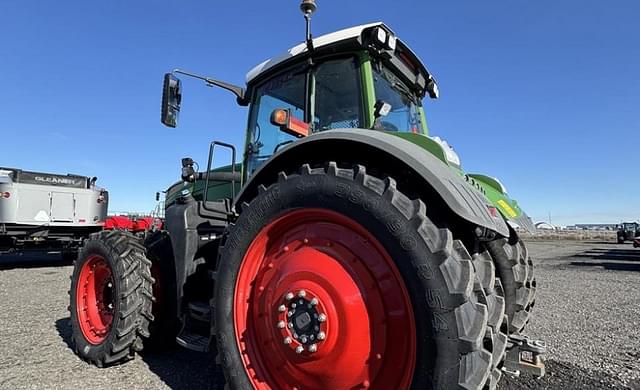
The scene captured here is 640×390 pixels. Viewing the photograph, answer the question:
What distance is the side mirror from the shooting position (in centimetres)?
339

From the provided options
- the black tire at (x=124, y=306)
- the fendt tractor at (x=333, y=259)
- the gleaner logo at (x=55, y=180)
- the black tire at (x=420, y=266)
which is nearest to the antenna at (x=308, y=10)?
the fendt tractor at (x=333, y=259)

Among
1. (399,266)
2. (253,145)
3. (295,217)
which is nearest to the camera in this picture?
(399,266)

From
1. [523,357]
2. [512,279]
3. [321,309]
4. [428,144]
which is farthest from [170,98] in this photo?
[523,357]

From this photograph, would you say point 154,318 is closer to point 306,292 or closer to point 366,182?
point 306,292

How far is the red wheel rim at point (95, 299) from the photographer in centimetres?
347

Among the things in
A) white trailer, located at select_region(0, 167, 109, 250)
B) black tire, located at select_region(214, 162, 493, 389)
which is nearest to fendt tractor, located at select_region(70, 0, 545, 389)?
black tire, located at select_region(214, 162, 493, 389)

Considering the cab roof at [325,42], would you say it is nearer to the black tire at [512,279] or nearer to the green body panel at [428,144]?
the green body panel at [428,144]

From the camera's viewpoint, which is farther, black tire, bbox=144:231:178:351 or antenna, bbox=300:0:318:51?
black tire, bbox=144:231:178:351

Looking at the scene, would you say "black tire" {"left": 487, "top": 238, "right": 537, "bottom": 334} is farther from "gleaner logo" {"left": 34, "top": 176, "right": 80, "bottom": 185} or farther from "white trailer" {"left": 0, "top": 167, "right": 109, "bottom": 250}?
"gleaner logo" {"left": 34, "top": 176, "right": 80, "bottom": 185}

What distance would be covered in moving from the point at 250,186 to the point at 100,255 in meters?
1.80

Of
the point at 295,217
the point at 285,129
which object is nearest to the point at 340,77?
the point at 285,129

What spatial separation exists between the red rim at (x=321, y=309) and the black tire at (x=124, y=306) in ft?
4.07

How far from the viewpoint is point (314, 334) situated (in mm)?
2000

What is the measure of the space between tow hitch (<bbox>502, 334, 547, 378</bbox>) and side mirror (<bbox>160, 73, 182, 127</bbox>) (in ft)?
10.1
